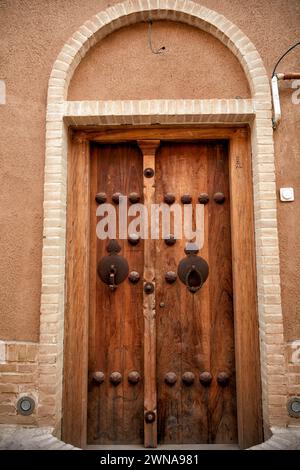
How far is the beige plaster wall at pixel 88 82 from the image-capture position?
9.39 feet

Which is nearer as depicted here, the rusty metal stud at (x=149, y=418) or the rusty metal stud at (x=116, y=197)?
the rusty metal stud at (x=149, y=418)

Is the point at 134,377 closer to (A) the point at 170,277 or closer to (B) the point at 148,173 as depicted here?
(A) the point at 170,277

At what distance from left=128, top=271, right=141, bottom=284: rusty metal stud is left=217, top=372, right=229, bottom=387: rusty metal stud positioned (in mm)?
1039

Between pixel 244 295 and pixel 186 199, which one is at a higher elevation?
pixel 186 199

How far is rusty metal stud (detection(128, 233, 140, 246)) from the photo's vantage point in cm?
311

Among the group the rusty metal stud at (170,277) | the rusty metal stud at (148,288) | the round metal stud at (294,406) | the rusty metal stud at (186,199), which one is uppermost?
the rusty metal stud at (186,199)

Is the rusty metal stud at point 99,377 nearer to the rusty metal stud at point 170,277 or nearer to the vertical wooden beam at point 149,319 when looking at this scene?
the vertical wooden beam at point 149,319

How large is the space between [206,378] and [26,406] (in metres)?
1.43

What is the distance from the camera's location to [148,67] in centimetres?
304

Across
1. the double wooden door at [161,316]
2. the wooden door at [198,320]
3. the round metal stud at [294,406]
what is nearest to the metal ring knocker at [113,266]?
the double wooden door at [161,316]

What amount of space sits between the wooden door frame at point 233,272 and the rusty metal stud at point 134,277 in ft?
1.20

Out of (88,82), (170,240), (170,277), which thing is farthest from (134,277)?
(88,82)

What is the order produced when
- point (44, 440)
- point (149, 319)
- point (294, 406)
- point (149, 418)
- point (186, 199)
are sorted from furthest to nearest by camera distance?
point (186, 199)
point (149, 319)
point (149, 418)
point (294, 406)
point (44, 440)

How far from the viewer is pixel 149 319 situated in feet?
9.89
